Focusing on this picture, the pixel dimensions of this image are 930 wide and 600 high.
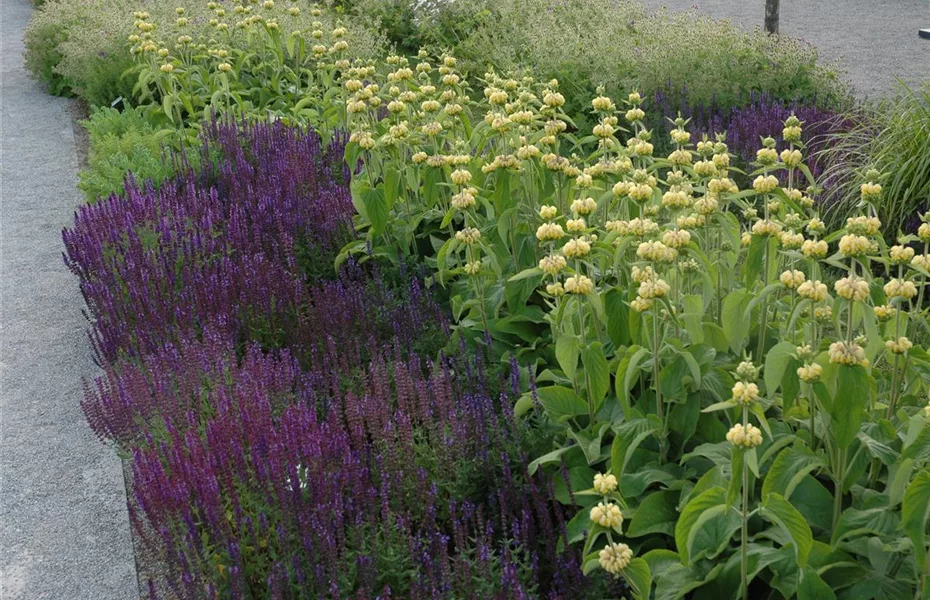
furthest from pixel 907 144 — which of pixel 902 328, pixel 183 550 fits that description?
pixel 183 550

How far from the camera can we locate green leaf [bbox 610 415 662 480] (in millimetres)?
2732

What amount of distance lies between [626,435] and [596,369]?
0.22m

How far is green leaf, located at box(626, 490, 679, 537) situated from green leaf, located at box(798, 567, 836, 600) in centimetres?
45

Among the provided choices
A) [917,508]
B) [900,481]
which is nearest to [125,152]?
[900,481]

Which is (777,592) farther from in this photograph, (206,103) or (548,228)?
(206,103)

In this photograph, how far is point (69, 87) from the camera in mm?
9727

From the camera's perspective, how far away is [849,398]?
2.24m

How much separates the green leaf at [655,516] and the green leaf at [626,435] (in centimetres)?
11

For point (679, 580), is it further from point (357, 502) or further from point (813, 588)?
point (357, 502)

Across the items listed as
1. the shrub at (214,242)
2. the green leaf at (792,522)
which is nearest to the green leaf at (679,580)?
the green leaf at (792,522)

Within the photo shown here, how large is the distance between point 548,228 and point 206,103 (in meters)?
5.05

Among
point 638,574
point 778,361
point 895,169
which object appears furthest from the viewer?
point 895,169

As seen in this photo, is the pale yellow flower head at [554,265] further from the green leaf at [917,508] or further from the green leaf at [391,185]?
the green leaf at [391,185]

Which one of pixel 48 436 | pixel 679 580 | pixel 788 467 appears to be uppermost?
pixel 788 467
